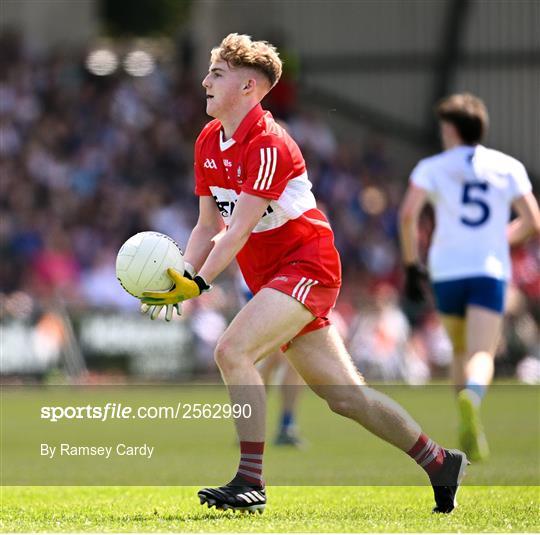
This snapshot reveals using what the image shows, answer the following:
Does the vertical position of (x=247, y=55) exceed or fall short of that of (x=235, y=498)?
it exceeds it

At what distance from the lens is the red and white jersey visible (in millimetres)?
7000

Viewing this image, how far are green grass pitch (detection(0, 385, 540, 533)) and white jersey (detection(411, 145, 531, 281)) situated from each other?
54.8 inches

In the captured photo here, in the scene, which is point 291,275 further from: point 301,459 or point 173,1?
point 173,1

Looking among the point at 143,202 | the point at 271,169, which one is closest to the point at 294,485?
the point at 271,169

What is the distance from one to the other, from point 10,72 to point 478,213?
1623cm

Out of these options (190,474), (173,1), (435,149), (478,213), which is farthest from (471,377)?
(173,1)

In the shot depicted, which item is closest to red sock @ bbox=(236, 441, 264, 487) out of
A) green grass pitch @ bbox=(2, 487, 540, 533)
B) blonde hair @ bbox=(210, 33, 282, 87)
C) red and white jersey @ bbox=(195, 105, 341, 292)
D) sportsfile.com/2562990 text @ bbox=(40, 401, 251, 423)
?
green grass pitch @ bbox=(2, 487, 540, 533)

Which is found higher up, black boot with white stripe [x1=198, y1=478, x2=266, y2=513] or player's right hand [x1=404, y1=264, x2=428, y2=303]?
player's right hand [x1=404, y1=264, x2=428, y2=303]

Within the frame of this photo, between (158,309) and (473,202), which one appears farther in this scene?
(473,202)

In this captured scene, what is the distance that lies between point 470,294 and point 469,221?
516 millimetres

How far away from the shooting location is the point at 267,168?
6938mm

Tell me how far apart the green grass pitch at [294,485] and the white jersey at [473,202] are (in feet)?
4.56

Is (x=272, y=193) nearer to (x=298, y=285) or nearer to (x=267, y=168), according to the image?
(x=267, y=168)

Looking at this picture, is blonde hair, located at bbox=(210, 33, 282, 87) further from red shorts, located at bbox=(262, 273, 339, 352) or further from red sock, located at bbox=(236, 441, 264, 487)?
red sock, located at bbox=(236, 441, 264, 487)
